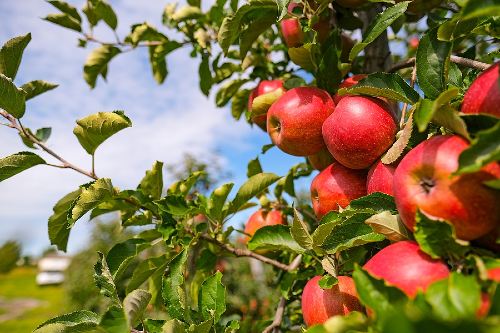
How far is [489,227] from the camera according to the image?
2.28 ft

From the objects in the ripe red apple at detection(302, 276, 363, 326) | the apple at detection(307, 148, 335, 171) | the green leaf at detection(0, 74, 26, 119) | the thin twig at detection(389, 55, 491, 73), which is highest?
the green leaf at detection(0, 74, 26, 119)

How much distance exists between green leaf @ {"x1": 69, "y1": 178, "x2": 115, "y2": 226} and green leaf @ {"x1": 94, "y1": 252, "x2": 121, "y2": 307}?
25 centimetres

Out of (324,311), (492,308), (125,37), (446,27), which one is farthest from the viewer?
(125,37)

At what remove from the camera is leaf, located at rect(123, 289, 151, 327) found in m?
0.84

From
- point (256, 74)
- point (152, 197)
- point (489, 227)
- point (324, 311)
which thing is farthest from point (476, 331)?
point (256, 74)

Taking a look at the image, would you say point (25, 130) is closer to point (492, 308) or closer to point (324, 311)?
point (324, 311)

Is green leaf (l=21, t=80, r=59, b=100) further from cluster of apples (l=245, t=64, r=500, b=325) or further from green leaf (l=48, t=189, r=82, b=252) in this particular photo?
cluster of apples (l=245, t=64, r=500, b=325)

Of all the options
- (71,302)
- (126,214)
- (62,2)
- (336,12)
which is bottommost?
(71,302)

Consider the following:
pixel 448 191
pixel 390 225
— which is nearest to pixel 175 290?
pixel 390 225

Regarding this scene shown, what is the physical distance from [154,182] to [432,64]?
3.30 feet

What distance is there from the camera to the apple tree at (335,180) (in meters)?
0.67

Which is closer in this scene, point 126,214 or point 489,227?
point 489,227

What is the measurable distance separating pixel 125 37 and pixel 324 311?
1.74 meters

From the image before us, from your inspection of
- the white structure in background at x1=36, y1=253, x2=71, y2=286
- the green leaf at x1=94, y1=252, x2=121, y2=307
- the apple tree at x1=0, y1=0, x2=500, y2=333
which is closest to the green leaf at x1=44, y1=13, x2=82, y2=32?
the apple tree at x1=0, y1=0, x2=500, y2=333
